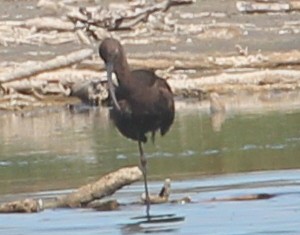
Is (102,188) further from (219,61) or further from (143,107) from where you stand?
(219,61)

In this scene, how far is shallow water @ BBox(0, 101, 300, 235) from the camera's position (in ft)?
28.9

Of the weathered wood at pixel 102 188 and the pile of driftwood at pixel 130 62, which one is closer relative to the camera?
the weathered wood at pixel 102 188

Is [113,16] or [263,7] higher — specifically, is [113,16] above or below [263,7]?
above

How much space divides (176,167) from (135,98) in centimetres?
179

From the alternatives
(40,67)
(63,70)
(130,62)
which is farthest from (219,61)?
(40,67)

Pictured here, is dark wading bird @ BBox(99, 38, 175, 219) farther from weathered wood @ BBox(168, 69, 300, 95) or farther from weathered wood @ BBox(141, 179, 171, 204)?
weathered wood @ BBox(168, 69, 300, 95)

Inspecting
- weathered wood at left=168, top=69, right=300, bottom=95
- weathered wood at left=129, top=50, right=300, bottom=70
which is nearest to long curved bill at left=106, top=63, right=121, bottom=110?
weathered wood at left=168, top=69, right=300, bottom=95

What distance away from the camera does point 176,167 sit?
1266 cm

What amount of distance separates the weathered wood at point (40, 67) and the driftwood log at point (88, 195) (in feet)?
31.7

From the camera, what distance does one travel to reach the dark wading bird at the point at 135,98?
10.8m

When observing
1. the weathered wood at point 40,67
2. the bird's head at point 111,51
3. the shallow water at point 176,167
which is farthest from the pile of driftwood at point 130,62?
the bird's head at point 111,51

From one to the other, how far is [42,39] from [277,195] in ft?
47.5

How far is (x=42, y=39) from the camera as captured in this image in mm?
23953

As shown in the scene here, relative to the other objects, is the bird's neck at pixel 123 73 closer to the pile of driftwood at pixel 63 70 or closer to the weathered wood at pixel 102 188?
the weathered wood at pixel 102 188
